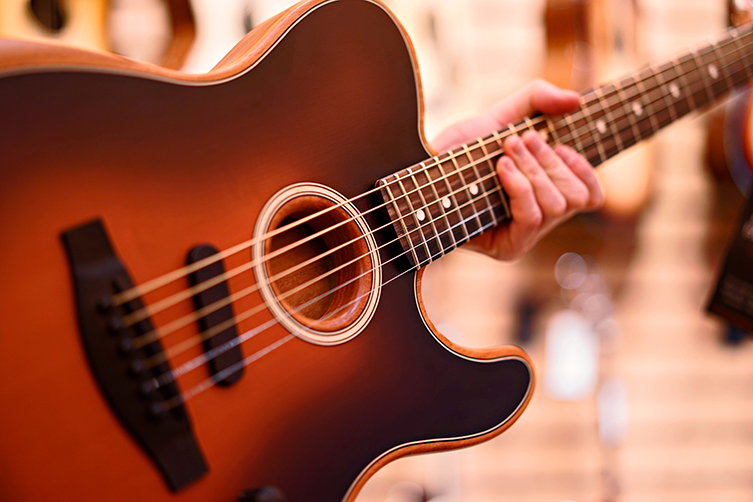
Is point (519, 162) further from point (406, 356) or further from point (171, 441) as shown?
point (171, 441)

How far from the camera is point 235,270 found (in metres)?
0.56

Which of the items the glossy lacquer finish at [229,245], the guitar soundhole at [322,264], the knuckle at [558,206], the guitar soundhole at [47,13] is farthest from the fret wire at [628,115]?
the guitar soundhole at [47,13]

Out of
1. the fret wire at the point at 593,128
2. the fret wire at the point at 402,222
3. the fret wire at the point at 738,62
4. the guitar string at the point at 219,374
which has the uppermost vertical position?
the fret wire at the point at 738,62

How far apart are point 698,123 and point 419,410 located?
82.4 inches

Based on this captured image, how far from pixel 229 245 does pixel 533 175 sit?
1.85ft

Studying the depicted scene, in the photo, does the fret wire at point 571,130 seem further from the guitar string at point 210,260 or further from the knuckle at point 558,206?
the guitar string at point 210,260

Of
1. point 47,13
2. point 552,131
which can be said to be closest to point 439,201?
point 552,131

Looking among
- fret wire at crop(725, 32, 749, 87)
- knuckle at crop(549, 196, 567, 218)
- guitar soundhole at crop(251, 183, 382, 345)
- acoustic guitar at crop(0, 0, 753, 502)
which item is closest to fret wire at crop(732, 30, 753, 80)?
fret wire at crop(725, 32, 749, 87)

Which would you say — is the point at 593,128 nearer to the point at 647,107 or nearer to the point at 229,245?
the point at 647,107

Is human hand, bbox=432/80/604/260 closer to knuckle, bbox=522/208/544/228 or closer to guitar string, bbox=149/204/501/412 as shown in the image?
knuckle, bbox=522/208/544/228

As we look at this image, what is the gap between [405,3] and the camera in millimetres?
1688

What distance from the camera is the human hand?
865 millimetres

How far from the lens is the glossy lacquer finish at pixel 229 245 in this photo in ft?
1.47

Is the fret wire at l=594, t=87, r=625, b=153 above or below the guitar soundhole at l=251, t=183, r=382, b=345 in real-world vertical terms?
above
